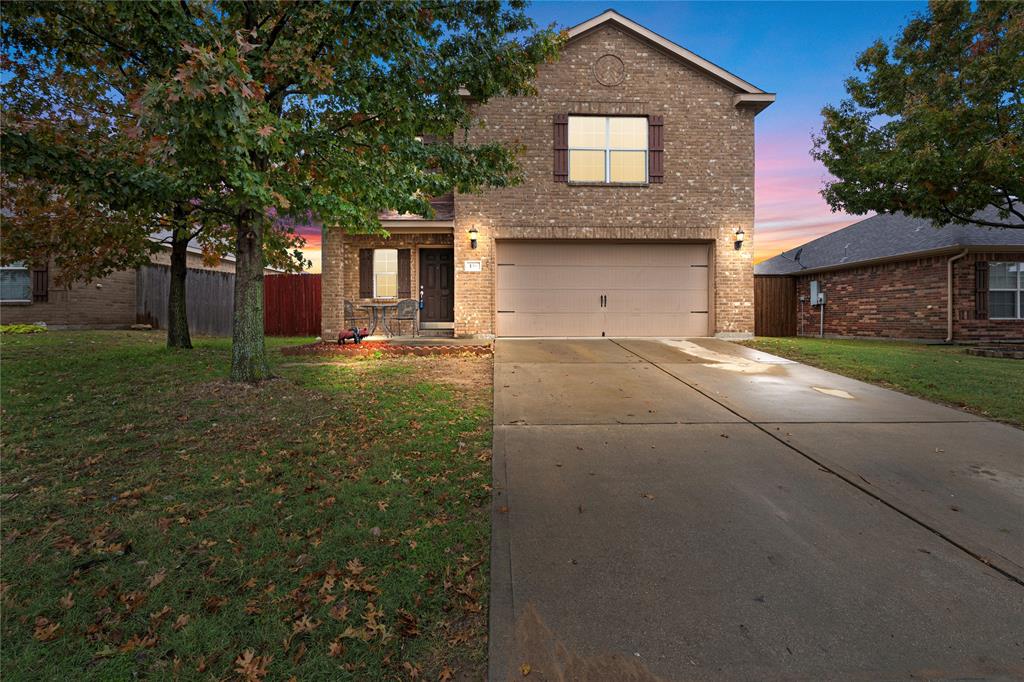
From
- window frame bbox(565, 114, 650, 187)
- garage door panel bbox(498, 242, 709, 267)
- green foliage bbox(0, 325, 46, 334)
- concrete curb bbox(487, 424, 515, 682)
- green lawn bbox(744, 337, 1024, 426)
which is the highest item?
window frame bbox(565, 114, 650, 187)

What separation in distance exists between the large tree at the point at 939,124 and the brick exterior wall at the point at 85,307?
68.7 feet

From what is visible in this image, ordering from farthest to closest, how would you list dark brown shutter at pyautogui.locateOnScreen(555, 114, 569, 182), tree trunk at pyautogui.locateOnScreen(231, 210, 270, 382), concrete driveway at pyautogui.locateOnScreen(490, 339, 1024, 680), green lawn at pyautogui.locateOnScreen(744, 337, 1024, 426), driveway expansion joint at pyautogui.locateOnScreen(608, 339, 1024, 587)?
dark brown shutter at pyautogui.locateOnScreen(555, 114, 569, 182), tree trunk at pyautogui.locateOnScreen(231, 210, 270, 382), green lawn at pyautogui.locateOnScreen(744, 337, 1024, 426), driveway expansion joint at pyautogui.locateOnScreen(608, 339, 1024, 587), concrete driveway at pyautogui.locateOnScreen(490, 339, 1024, 680)

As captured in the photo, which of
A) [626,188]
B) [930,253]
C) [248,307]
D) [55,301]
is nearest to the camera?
[248,307]

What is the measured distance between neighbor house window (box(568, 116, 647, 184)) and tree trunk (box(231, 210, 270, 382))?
8.03 metres

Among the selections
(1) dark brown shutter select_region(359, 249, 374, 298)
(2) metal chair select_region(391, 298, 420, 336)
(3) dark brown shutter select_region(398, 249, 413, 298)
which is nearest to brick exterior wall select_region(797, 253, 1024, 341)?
(2) metal chair select_region(391, 298, 420, 336)

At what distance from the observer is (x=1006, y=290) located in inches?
562

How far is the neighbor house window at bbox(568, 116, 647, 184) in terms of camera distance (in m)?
12.4

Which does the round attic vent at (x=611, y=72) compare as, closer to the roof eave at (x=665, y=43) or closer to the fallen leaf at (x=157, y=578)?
the roof eave at (x=665, y=43)

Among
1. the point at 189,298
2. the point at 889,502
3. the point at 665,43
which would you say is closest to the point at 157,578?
the point at 889,502

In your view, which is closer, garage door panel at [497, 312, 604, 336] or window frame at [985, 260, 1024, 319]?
garage door panel at [497, 312, 604, 336]

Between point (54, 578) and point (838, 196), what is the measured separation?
16077 mm

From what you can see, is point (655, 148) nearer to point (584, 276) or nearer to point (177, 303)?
point (584, 276)

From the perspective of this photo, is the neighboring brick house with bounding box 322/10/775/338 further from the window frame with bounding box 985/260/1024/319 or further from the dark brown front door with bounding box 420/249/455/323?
the window frame with bounding box 985/260/1024/319

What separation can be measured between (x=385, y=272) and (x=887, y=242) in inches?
656
